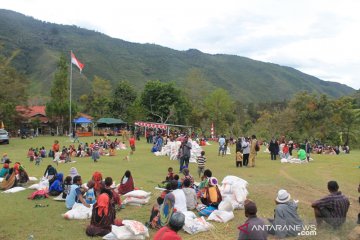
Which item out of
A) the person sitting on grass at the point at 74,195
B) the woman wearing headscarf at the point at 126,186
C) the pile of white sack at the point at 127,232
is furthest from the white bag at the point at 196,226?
the woman wearing headscarf at the point at 126,186

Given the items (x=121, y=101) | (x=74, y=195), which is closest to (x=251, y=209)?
(x=74, y=195)

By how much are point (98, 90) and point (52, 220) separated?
65836mm

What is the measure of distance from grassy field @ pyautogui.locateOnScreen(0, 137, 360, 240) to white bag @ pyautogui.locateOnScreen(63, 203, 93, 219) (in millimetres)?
180

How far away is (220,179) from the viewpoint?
50.7 ft

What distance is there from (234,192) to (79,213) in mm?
4568

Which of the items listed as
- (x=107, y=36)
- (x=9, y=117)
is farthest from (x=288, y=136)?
(x=107, y=36)

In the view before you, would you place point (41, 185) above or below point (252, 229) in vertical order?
below

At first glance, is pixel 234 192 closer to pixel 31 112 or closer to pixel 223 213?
pixel 223 213

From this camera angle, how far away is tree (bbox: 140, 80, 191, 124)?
54.2 metres

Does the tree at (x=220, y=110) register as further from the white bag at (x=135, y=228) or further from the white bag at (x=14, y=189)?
the white bag at (x=135, y=228)

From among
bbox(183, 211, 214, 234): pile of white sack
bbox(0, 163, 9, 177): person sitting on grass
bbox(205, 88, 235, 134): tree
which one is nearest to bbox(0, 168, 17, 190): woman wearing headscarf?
bbox(0, 163, 9, 177): person sitting on grass

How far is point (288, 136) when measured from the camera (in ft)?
154

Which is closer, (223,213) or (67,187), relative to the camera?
(223,213)

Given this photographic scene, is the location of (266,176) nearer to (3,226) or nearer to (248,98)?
(3,226)
